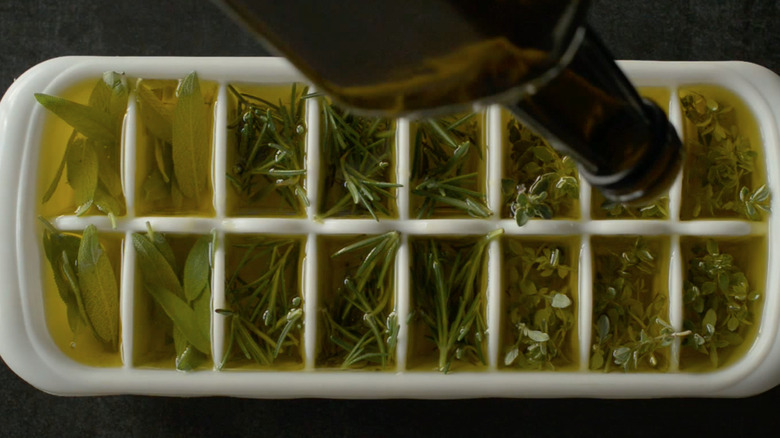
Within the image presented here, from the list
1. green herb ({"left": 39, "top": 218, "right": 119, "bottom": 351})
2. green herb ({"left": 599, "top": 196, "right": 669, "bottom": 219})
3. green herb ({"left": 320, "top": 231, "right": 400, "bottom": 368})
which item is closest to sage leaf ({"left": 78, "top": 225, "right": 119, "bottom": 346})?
green herb ({"left": 39, "top": 218, "right": 119, "bottom": 351})

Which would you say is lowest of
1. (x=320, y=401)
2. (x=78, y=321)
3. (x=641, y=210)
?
(x=320, y=401)

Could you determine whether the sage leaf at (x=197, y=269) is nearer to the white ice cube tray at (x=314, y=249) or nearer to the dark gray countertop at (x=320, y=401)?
the white ice cube tray at (x=314, y=249)

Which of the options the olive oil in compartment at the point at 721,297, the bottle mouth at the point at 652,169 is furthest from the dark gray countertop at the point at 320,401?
the bottle mouth at the point at 652,169

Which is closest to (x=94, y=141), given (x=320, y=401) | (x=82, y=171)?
(x=82, y=171)

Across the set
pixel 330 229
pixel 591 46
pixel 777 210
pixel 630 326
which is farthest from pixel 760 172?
pixel 591 46

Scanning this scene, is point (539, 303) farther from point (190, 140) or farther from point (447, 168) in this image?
point (190, 140)
